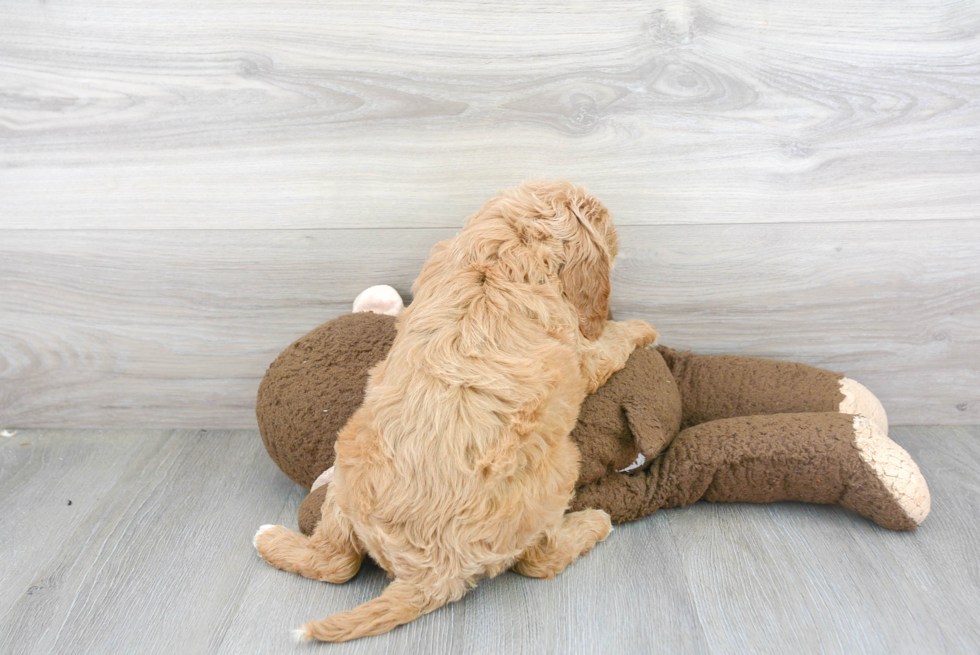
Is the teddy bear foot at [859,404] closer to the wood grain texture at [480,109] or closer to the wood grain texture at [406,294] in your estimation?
the wood grain texture at [406,294]

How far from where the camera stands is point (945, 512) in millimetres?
1639

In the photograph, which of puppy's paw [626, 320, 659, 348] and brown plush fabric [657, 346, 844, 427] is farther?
brown plush fabric [657, 346, 844, 427]

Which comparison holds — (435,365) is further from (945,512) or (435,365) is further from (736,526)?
(945,512)

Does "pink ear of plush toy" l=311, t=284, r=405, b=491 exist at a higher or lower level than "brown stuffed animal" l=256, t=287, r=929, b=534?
higher

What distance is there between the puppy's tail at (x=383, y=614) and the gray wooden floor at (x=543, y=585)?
0.11ft

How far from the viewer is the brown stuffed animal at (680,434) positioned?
1.55 metres

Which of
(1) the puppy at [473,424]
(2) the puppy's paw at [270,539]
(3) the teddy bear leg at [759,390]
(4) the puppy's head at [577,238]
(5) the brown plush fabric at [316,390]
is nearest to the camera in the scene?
(1) the puppy at [473,424]

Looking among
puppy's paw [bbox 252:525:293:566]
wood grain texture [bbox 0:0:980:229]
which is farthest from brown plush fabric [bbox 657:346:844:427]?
puppy's paw [bbox 252:525:293:566]

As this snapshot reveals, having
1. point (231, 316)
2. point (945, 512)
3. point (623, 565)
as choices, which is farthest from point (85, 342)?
point (945, 512)

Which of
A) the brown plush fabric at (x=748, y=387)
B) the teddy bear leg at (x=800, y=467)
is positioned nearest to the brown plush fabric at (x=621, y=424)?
→ the teddy bear leg at (x=800, y=467)

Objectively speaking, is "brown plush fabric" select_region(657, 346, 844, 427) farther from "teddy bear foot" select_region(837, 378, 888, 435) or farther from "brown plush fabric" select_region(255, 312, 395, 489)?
"brown plush fabric" select_region(255, 312, 395, 489)

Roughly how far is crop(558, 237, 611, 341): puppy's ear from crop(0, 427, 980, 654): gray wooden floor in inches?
21.0

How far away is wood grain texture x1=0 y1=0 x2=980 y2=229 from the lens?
67.5 inches

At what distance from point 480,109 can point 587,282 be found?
0.64m
